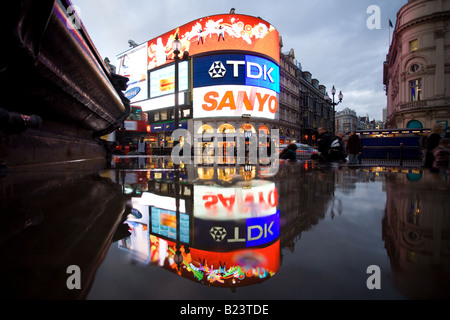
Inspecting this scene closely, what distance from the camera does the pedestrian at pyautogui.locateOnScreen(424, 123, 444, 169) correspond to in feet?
16.7

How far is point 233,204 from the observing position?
5.68ft

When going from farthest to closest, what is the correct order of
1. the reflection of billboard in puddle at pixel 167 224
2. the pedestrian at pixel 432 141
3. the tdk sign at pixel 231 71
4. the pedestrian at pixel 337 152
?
the tdk sign at pixel 231 71 < the pedestrian at pixel 337 152 < the pedestrian at pixel 432 141 < the reflection of billboard in puddle at pixel 167 224

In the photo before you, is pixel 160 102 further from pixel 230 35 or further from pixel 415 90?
pixel 415 90

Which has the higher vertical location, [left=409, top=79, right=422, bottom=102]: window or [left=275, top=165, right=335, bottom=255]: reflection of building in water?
[left=409, top=79, right=422, bottom=102]: window

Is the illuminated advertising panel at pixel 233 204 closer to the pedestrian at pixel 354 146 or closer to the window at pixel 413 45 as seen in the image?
the pedestrian at pixel 354 146

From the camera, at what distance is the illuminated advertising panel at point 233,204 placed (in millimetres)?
1464

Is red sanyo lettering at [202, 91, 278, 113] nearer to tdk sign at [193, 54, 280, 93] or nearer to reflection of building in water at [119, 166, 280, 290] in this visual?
tdk sign at [193, 54, 280, 93]

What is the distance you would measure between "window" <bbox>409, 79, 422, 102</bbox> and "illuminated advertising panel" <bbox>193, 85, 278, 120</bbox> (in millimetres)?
15785

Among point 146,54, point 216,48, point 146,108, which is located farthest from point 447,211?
point 146,54

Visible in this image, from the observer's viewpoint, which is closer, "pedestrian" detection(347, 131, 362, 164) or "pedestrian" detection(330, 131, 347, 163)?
"pedestrian" detection(330, 131, 347, 163)

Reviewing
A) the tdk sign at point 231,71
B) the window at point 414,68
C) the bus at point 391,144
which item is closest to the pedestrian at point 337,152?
the bus at point 391,144

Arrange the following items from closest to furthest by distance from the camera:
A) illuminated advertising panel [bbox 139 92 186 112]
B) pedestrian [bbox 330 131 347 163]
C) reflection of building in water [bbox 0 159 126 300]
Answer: reflection of building in water [bbox 0 159 126 300]
pedestrian [bbox 330 131 347 163]
illuminated advertising panel [bbox 139 92 186 112]

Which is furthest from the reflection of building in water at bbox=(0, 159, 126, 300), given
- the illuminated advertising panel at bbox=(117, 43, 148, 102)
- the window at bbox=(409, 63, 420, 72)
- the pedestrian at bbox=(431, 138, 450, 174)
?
the illuminated advertising panel at bbox=(117, 43, 148, 102)

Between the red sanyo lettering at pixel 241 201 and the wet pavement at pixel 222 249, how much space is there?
1.0 inches
